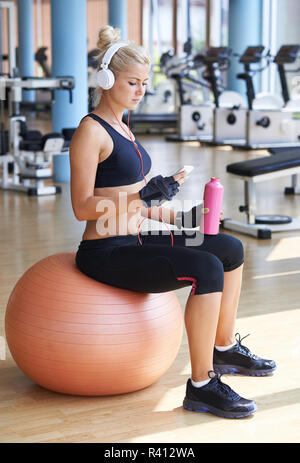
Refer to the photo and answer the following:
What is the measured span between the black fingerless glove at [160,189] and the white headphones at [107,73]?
1.09 ft

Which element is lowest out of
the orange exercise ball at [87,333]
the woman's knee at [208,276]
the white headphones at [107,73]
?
the orange exercise ball at [87,333]

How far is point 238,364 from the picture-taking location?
2.26m

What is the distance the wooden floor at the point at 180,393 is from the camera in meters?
1.84

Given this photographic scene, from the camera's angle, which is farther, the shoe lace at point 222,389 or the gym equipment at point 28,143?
the gym equipment at point 28,143

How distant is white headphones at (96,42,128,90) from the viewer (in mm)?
1959

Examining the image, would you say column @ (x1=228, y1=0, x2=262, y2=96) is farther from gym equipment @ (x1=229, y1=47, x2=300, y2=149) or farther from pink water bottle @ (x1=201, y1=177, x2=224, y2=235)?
pink water bottle @ (x1=201, y1=177, x2=224, y2=235)

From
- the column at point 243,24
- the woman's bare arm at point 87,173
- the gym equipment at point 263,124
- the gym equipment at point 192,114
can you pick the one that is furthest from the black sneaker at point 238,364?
the column at point 243,24

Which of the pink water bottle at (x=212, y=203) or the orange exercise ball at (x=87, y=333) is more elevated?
the pink water bottle at (x=212, y=203)

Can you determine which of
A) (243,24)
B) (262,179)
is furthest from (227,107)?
(262,179)

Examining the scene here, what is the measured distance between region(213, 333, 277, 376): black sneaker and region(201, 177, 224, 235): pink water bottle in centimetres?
41

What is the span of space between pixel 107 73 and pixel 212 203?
0.48m

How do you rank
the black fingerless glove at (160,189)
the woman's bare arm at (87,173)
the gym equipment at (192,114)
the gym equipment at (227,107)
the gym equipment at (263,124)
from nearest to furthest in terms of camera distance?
the black fingerless glove at (160,189), the woman's bare arm at (87,173), the gym equipment at (263,124), the gym equipment at (227,107), the gym equipment at (192,114)

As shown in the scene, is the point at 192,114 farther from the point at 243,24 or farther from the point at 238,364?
the point at 238,364

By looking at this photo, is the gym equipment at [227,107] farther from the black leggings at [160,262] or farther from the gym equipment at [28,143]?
the black leggings at [160,262]
